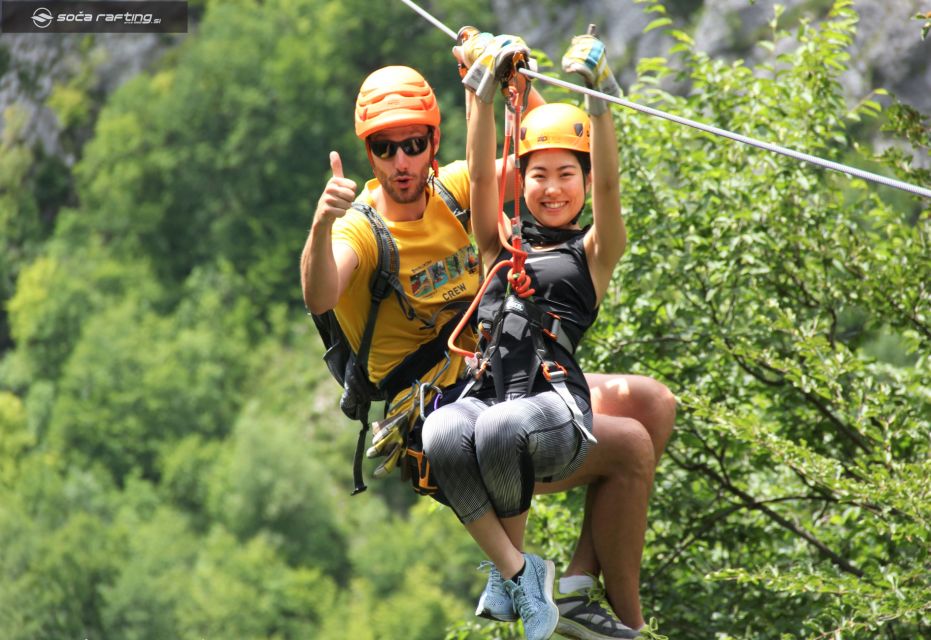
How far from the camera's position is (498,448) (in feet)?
16.3

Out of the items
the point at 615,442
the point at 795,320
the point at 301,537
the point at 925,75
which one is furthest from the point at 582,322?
A: the point at 301,537

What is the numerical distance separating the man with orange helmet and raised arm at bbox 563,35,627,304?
56 cm

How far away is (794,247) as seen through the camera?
8.45 meters

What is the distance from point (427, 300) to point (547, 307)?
1.65 feet

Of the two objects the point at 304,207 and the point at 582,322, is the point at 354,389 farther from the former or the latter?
the point at 304,207

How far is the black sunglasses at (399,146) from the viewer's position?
5469mm

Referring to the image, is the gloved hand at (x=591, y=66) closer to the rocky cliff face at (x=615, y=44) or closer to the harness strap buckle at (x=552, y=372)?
the harness strap buckle at (x=552, y=372)

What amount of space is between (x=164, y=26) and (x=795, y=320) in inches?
2525

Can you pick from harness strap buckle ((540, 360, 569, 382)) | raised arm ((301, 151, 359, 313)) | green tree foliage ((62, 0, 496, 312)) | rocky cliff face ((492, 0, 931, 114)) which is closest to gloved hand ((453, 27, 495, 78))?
raised arm ((301, 151, 359, 313))

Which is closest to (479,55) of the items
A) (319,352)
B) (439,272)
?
(439,272)

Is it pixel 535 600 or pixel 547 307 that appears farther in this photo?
pixel 547 307

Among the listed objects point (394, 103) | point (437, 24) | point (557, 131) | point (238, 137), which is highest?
point (238, 137)

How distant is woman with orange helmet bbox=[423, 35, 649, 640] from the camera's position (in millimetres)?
5008

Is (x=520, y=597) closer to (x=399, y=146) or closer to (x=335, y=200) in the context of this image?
(x=335, y=200)
